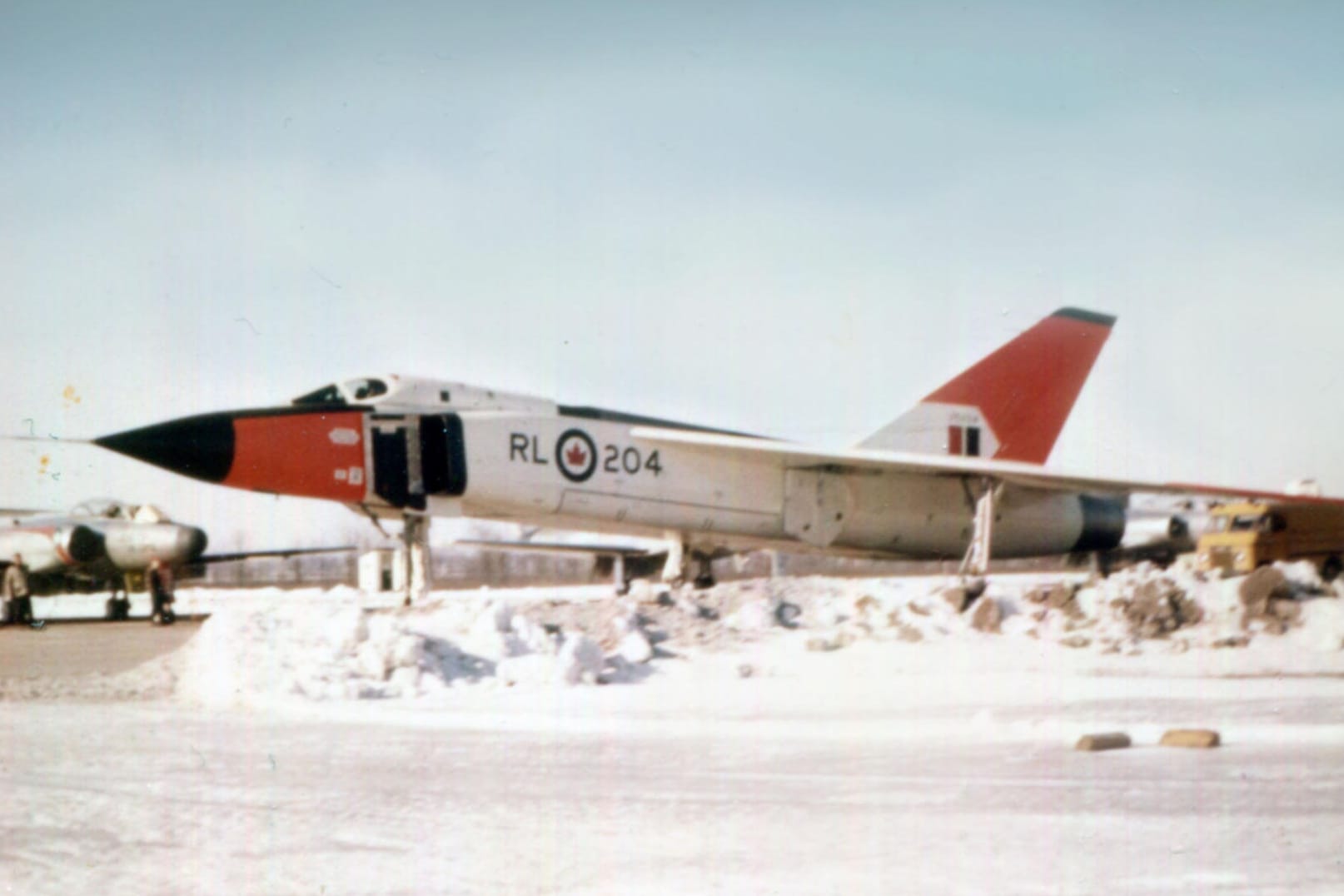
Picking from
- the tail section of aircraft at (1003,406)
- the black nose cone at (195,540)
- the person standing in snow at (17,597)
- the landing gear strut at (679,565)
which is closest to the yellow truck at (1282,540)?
the tail section of aircraft at (1003,406)

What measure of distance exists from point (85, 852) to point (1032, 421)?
17.5 meters

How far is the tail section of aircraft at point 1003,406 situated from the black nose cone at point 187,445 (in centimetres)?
1017

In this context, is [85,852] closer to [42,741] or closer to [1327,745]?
[42,741]

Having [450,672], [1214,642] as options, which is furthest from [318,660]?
[1214,642]

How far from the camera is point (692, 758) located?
21.6ft

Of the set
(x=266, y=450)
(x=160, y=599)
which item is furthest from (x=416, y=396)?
(x=160, y=599)

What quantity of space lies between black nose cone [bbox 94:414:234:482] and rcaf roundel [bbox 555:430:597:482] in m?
3.94

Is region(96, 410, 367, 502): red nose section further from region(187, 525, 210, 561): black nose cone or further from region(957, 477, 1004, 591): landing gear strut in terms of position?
region(187, 525, 210, 561): black nose cone

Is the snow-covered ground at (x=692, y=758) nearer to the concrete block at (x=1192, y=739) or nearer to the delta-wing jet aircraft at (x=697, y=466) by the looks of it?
the concrete block at (x=1192, y=739)

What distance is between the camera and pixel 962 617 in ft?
45.4

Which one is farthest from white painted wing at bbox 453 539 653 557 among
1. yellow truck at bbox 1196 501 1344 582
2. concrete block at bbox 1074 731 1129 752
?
concrete block at bbox 1074 731 1129 752

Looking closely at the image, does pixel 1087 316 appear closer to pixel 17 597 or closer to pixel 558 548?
pixel 558 548

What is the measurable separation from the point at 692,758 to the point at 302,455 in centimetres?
838

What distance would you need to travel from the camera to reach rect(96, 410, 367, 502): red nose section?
1302 centimetres
